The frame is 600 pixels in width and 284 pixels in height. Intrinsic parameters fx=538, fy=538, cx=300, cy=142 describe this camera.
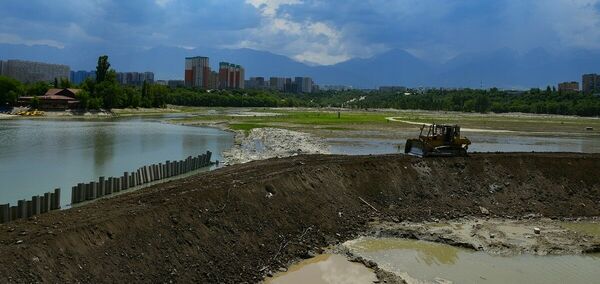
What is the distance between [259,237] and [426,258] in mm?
6138

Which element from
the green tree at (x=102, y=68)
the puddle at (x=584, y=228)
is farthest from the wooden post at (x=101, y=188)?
the green tree at (x=102, y=68)

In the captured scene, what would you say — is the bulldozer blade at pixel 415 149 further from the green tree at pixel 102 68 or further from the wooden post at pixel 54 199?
the green tree at pixel 102 68

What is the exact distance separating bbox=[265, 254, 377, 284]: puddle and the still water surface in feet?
45.9

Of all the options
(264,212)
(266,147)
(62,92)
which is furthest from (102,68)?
(264,212)

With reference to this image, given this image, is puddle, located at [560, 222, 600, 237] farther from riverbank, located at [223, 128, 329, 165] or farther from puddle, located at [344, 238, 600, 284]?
riverbank, located at [223, 128, 329, 165]

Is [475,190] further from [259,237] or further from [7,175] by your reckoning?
[7,175]

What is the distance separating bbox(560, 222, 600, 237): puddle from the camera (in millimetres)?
23731

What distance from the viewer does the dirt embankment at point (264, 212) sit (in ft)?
45.8

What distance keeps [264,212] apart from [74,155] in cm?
3072

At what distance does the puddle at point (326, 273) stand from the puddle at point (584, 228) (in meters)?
11.8

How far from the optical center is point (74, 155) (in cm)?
4541

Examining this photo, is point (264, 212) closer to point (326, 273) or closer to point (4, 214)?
point (326, 273)

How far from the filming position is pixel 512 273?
1819cm

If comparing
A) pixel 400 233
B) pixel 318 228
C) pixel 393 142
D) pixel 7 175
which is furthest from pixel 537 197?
pixel 393 142
